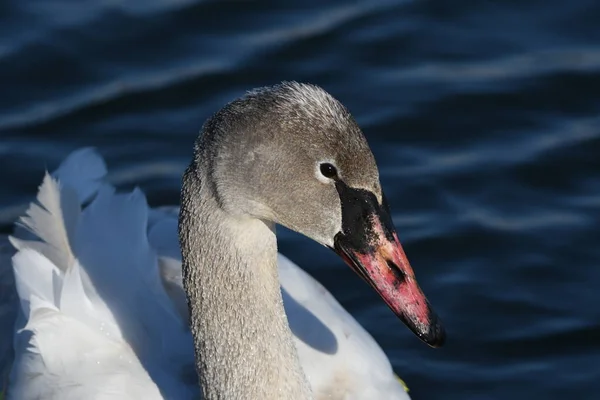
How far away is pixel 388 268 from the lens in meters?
4.74

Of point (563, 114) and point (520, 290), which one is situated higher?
point (563, 114)

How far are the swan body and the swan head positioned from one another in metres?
1.02

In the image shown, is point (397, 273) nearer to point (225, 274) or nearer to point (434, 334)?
point (434, 334)

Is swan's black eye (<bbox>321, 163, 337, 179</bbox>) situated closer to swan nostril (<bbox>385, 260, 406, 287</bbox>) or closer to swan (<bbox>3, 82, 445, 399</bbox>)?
swan (<bbox>3, 82, 445, 399</bbox>)

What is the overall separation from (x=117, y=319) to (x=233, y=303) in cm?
82

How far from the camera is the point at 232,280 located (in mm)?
4910

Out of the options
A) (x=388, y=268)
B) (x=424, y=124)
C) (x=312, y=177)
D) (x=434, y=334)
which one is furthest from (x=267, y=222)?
(x=424, y=124)

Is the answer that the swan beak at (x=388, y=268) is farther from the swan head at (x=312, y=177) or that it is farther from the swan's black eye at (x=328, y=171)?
the swan's black eye at (x=328, y=171)

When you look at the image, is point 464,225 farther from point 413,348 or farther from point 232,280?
point 232,280

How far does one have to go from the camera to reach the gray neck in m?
4.81

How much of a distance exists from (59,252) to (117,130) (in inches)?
111

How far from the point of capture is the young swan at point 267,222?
14.9 ft

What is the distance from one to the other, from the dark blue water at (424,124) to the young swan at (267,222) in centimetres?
204

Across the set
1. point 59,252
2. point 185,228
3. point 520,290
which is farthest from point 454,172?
point 185,228
